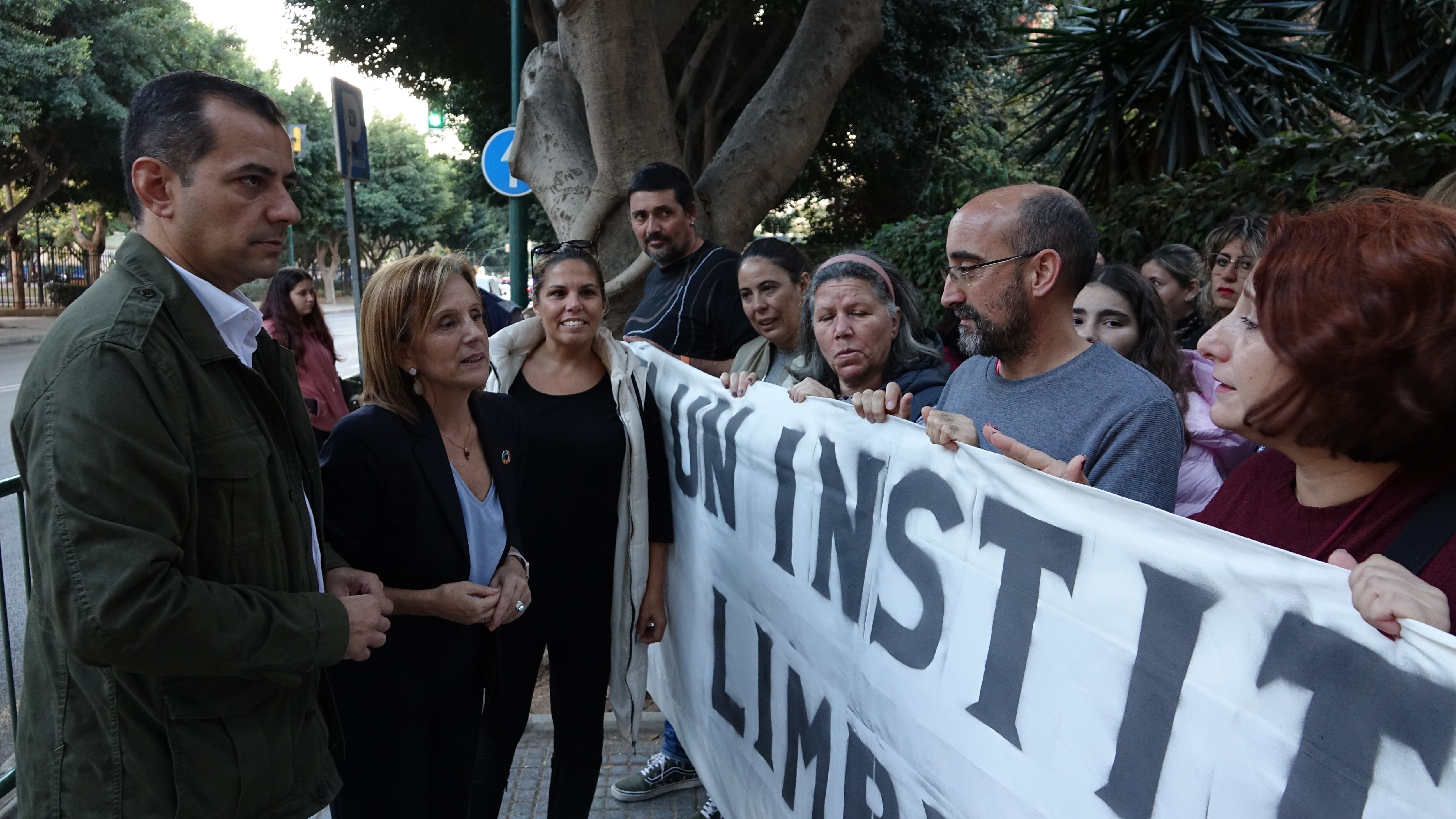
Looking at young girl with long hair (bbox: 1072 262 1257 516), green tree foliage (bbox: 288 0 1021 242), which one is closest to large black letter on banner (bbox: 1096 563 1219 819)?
young girl with long hair (bbox: 1072 262 1257 516)

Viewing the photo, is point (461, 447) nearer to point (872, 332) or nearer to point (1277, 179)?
point (872, 332)

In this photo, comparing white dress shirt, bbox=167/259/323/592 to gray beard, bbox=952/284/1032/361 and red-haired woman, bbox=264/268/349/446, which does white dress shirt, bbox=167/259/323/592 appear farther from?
red-haired woman, bbox=264/268/349/446

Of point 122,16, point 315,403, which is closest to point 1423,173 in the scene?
point 315,403

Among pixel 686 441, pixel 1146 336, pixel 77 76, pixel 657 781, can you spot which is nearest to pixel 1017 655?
pixel 686 441

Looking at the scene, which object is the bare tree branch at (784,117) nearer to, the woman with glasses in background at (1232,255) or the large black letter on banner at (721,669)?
the woman with glasses in background at (1232,255)

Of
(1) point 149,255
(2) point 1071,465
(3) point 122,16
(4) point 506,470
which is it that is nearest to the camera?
(1) point 149,255

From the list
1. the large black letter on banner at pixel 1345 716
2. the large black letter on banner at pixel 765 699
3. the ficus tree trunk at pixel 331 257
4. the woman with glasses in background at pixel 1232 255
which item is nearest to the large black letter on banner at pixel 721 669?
the large black letter on banner at pixel 765 699

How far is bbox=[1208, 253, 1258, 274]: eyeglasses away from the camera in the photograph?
138 inches

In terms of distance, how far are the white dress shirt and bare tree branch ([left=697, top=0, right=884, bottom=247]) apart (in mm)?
4982

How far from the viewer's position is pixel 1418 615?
1.02 meters

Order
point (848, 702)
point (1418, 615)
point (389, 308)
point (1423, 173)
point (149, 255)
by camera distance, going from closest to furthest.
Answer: point (1418, 615), point (149, 255), point (848, 702), point (389, 308), point (1423, 173)

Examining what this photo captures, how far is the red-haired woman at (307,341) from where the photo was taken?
5.61 metres

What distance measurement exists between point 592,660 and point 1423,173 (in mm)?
4403

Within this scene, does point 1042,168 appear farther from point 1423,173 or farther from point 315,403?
point 315,403
